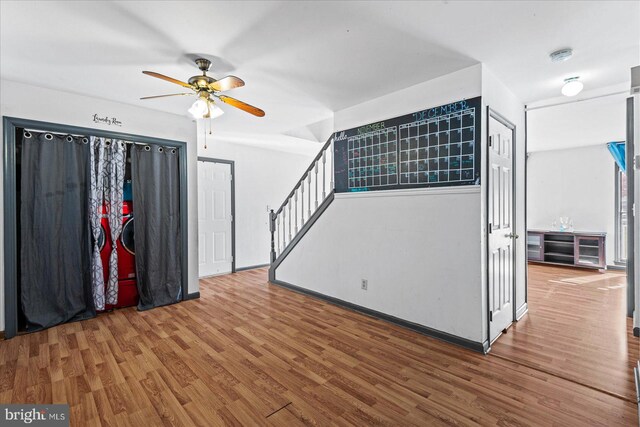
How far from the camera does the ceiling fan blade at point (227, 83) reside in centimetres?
235

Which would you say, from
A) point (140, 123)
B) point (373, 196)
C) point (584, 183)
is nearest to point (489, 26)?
point (373, 196)

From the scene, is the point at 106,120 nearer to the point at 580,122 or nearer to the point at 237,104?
the point at 237,104

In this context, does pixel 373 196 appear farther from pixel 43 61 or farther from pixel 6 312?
pixel 6 312

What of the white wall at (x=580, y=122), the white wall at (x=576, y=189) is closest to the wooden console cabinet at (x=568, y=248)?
the white wall at (x=576, y=189)

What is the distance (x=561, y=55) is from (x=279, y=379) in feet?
11.2

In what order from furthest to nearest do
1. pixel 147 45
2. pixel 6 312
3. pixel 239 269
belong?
pixel 239 269 < pixel 6 312 < pixel 147 45

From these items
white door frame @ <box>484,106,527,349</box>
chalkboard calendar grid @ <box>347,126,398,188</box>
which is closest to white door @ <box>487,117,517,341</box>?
white door frame @ <box>484,106,527,349</box>

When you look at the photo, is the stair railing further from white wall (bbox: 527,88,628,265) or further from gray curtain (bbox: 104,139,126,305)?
white wall (bbox: 527,88,628,265)

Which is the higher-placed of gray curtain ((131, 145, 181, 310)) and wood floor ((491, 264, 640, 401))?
gray curtain ((131, 145, 181, 310))

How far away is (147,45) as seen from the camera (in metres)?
2.32

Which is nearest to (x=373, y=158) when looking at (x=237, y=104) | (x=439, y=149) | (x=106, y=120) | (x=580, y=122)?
(x=439, y=149)

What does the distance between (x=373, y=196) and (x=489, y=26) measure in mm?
1889

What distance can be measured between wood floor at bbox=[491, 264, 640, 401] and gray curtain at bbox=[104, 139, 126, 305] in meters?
4.28

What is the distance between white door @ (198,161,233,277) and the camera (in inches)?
214
